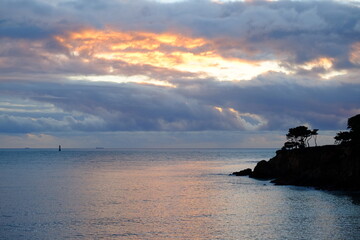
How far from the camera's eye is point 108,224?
170 ft

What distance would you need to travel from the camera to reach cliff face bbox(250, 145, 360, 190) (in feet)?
276

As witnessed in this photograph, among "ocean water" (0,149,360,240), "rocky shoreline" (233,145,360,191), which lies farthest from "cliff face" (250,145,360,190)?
"ocean water" (0,149,360,240)

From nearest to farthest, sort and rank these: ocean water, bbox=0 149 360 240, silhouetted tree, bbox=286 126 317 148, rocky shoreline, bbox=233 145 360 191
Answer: ocean water, bbox=0 149 360 240
rocky shoreline, bbox=233 145 360 191
silhouetted tree, bbox=286 126 317 148

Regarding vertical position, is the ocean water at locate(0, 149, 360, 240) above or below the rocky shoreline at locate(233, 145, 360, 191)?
below

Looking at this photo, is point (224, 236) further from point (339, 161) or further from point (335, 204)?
point (339, 161)

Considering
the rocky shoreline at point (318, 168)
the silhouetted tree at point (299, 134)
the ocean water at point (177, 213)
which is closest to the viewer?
the ocean water at point (177, 213)

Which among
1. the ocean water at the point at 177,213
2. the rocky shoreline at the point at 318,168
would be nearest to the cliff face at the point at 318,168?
the rocky shoreline at the point at 318,168

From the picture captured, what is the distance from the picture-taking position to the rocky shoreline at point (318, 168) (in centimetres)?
8394

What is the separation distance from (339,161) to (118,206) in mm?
50065

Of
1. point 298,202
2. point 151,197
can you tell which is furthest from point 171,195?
point 298,202

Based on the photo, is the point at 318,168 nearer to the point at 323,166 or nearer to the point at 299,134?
the point at 323,166

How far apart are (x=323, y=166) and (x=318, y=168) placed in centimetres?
151

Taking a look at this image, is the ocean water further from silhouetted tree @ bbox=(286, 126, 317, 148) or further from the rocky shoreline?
silhouetted tree @ bbox=(286, 126, 317, 148)

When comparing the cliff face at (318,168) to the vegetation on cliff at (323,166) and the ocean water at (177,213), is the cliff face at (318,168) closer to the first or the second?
the vegetation on cliff at (323,166)
